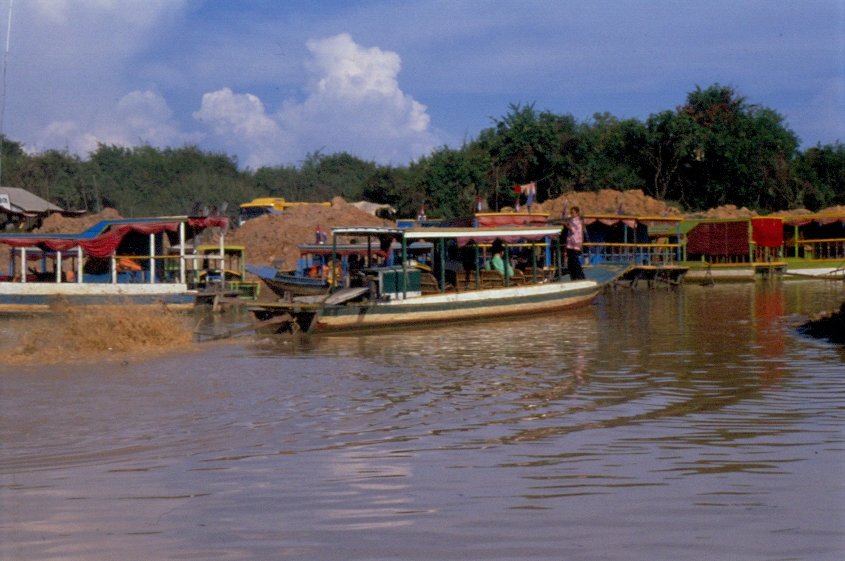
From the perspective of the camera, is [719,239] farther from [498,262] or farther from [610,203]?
[498,262]

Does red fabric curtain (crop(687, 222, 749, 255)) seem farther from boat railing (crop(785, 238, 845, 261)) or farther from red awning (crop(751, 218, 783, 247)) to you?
boat railing (crop(785, 238, 845, 261))

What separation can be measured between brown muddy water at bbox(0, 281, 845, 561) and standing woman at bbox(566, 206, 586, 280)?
8195mm

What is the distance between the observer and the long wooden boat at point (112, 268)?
22031 mm

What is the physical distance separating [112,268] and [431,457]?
18.0 m

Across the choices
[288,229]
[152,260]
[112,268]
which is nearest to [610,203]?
[288,229]

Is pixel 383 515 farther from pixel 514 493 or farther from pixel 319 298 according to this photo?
pixel 319 298

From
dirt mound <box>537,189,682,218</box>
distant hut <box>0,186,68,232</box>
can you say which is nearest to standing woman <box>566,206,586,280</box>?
dirt mound <box>537,189,682,218</box>

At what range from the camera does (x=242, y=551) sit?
4570 millimetres

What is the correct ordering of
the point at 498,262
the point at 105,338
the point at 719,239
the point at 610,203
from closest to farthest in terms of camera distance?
the point at 105,338
the point at 498,262
the point at 719,239
the point at 610,203

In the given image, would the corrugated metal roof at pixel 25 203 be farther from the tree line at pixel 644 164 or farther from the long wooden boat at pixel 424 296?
the long wooden boat at pixel 424 296

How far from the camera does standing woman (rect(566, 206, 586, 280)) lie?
21.3m

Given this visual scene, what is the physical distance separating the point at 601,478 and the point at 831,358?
714 centimetres

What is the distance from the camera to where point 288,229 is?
4041 cm

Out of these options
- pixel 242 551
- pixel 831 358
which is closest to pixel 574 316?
pixel 831 358
